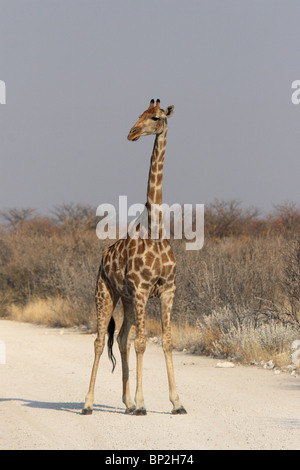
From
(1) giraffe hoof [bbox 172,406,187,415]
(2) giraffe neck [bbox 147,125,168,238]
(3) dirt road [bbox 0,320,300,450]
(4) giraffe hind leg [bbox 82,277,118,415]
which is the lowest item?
(3) dirt road [bbox 0,320,300,450]

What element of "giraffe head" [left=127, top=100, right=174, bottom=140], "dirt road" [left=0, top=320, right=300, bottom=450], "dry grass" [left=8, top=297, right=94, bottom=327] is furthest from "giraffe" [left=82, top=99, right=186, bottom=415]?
"dry grass" [left=8, top=297, right=94, bottom=327]

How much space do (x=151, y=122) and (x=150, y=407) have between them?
3111mm

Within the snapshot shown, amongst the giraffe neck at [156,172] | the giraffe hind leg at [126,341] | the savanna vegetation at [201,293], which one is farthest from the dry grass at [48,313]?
the giraffe neck at [156,172]

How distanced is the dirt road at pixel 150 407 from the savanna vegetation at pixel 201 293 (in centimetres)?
71

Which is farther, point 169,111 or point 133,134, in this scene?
point 169,111

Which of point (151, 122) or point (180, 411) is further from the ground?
point (151, 122)

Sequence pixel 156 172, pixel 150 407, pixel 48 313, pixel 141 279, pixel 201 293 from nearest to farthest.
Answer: pixel 141 279, pixel 156 172, pixel 150 407, pixel 201 293, pixel 48 313

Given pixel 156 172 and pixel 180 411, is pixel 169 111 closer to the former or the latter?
pixel 156 172

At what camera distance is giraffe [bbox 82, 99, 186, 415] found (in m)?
8.54

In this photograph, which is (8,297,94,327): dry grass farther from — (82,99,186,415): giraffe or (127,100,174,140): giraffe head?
(127,100,174,140): giraffe head

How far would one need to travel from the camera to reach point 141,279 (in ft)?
28.0

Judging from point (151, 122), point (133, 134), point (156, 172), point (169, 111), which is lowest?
point (156, 172)

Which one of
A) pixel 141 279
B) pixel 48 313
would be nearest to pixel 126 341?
pixel 141 279

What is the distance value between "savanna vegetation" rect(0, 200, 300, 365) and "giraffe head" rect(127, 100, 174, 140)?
4890 millimetres
